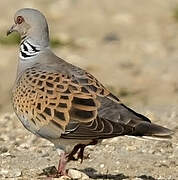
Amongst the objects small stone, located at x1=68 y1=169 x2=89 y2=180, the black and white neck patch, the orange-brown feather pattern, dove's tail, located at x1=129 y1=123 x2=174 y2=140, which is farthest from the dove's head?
dove's tail, located at x1=129 y1=123 x2=174 y2=140

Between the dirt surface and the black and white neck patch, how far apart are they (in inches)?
38.6

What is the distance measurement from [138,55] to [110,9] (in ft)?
9.67

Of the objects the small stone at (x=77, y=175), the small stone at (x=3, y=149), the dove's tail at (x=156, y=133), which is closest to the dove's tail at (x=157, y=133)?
the dove's tail at (x=156, y=133)

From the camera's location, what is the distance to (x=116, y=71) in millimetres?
14531

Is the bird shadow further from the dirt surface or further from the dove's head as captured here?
the dove's head

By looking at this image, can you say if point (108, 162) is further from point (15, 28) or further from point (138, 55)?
point (138, 55)

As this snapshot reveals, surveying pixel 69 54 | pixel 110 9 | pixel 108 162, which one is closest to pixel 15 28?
pixel 108 162

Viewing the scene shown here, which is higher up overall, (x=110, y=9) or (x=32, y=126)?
(x=110, y=9)

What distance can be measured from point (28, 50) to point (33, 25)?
0.24 metres

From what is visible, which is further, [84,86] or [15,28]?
[15,28]

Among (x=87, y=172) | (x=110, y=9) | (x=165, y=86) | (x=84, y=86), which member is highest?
(x=110, y=9)

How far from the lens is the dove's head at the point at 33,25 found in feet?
24.7

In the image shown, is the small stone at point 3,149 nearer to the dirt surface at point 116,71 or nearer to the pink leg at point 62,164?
the dirt surface at point 116,71

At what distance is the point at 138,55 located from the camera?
50.5ft
